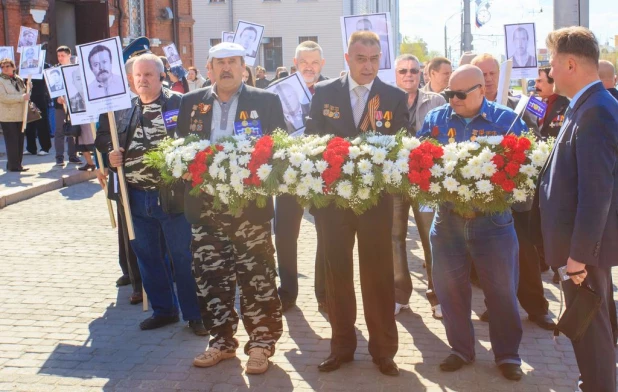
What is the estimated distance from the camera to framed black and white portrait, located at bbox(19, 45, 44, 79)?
1502 centimetres

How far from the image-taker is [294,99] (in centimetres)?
715

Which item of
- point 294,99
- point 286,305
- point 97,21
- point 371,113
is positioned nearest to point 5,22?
point 97,21

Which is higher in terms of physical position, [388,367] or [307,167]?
[307,167]

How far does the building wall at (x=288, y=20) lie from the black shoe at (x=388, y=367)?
42.2 meters

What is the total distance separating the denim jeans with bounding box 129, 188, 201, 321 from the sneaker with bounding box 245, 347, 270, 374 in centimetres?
102

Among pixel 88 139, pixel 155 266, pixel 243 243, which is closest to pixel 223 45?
pixel 243 243

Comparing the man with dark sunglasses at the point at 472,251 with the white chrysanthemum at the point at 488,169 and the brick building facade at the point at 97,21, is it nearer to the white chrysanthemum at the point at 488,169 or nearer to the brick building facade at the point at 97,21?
the white chrysanthemum at the point at 488,169

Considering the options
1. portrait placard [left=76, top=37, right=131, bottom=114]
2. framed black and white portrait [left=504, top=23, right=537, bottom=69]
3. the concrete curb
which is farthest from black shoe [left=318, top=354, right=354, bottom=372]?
the concrete curb

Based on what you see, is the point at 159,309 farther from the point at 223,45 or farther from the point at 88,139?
the point at 88,139

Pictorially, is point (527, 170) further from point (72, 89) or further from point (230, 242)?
point (72, 89)

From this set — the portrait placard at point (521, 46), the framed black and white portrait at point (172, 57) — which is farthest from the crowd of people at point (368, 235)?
the framed black and white portrait at point (172, 57)

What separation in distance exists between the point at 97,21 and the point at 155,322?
910 inches

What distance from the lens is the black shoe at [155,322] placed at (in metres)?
6.45

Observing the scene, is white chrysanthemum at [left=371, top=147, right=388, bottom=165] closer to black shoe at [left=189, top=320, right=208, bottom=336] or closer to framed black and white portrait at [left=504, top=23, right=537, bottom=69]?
black shoe at [left=189, top=320, right=208, bottom=336]
